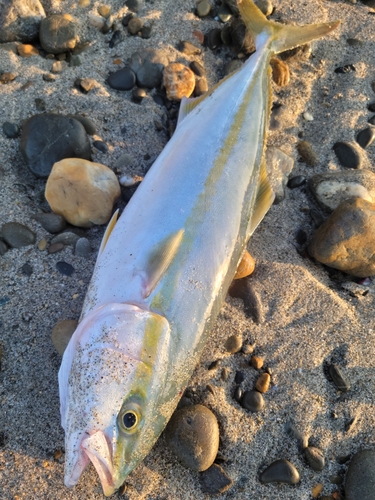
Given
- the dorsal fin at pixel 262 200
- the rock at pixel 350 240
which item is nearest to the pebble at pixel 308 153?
the rock at pixel 350 240

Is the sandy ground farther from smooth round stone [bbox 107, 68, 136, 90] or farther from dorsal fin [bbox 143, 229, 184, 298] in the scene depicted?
dorsal fin [bbox 143, 229, 184, 298]

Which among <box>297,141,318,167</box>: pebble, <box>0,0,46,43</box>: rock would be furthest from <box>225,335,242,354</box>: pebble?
<box>0,0,46,43</box>: rock

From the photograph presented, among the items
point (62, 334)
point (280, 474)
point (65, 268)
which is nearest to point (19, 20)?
point (65, 268)

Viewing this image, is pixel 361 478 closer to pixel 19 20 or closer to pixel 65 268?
pixel 65 268

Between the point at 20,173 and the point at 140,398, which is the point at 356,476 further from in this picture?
the point at 20,173

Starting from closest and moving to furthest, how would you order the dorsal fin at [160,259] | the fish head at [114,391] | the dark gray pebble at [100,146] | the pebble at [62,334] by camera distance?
the fish head at [114,391]
the dorsal fin at [160,259]
the pebble at [62,334]
the dark gray pebble at [100,146]

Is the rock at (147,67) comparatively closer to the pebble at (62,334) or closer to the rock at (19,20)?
the rock at (19,20)
